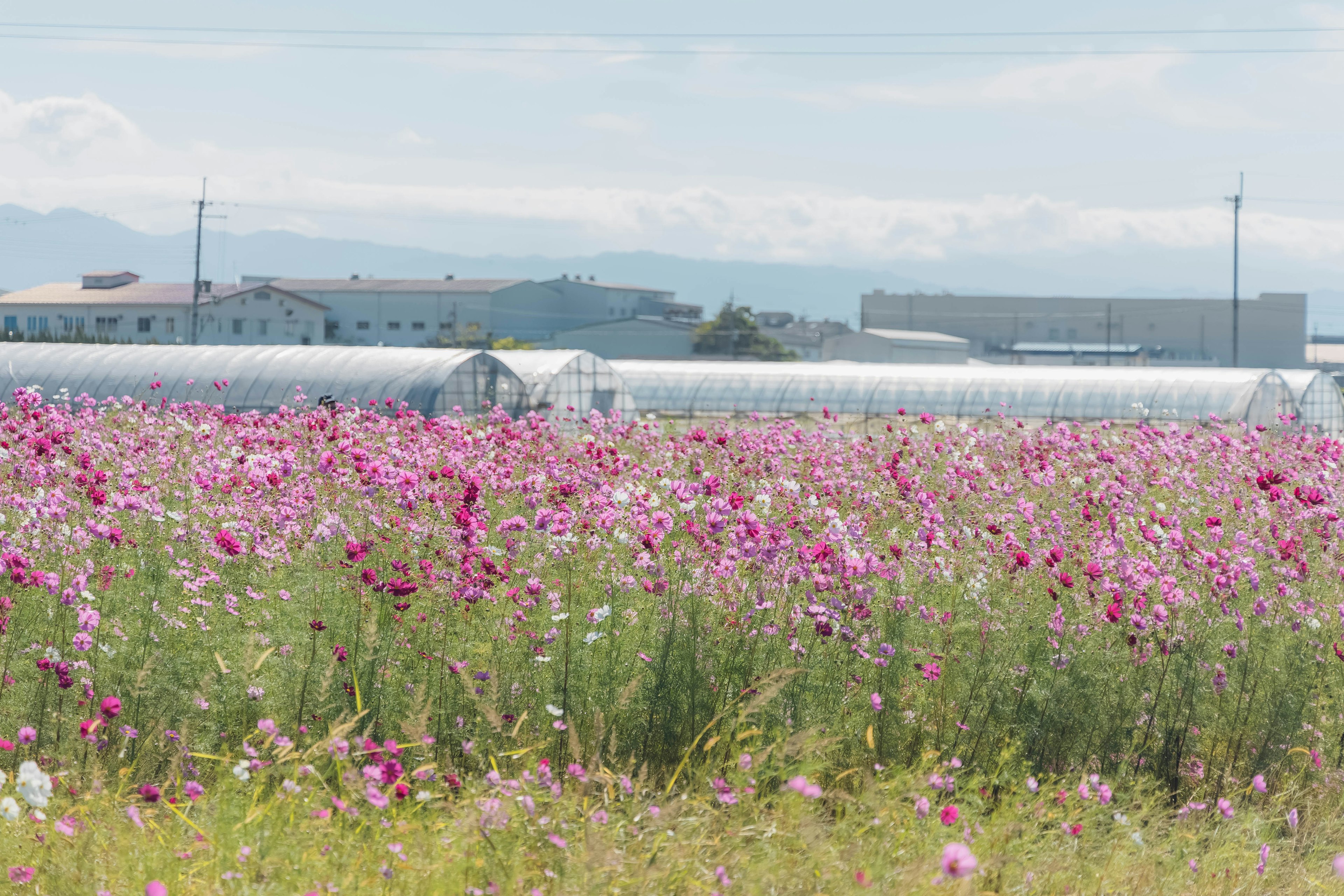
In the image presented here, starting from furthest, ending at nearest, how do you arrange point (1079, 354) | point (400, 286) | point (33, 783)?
point (1079, 354) → point (400, 286) → point (33, 783)

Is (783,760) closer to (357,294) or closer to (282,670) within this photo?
(282,670)

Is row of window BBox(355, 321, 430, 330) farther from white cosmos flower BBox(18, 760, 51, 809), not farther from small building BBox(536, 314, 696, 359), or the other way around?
white cosmos flower BBox(18, 760, 51, 809)

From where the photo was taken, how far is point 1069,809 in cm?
542

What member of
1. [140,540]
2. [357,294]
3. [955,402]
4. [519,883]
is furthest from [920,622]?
[357,294]

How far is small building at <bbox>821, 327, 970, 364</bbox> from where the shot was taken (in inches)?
3305

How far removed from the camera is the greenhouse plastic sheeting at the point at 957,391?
3550 centimetres

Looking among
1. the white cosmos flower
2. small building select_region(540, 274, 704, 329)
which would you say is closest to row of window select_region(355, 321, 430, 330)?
small building select_region(540, 274, 704, 329)

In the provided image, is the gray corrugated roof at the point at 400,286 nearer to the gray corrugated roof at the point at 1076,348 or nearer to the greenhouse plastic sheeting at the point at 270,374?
the gray corrugated roof at the point at 1076,348

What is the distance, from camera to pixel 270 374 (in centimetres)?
2997

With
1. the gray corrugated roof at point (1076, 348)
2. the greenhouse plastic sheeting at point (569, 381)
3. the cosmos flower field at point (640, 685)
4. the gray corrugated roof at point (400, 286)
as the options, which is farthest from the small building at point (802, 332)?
the cosmos flower field at point (640, 685)

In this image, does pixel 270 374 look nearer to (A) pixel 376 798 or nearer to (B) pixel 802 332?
(A) pixel 376 798

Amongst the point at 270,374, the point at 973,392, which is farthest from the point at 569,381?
the point at 973,392

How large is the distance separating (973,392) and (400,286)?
5729 cm

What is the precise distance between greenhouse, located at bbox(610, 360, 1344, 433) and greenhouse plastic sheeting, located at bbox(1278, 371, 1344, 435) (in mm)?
51
